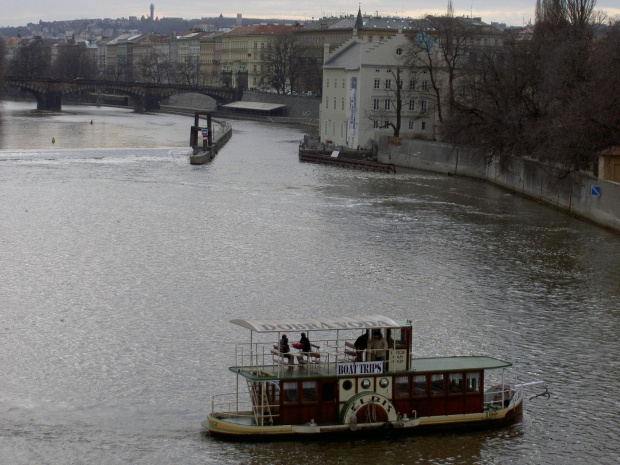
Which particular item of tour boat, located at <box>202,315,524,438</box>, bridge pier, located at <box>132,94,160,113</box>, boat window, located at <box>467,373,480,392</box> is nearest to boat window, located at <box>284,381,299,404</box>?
tour boat, located at <box>202,315,524,438</box>

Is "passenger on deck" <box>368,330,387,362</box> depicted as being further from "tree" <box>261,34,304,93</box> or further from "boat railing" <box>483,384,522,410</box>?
"tree" <box>261,34,304,93</box>

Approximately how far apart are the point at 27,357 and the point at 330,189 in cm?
3253

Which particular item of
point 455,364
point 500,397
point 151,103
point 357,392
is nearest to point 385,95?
point 500,397

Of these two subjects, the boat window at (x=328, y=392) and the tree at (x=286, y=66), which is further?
the tree at (x=286, y=66)

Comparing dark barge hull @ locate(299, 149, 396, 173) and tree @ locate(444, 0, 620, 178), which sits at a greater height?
tree @ locate(444, 0, 620, 178)

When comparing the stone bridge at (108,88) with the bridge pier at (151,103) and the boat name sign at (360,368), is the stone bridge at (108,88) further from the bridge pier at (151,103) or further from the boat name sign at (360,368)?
the boat name sign at (360,368)

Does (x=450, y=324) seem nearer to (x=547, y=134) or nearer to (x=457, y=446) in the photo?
(x=457, y=446)

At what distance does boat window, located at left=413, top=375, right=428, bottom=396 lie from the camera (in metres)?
18.7

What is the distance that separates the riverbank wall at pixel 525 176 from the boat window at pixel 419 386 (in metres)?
23.0

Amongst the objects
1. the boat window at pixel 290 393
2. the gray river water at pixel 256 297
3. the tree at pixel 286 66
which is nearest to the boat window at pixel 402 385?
the gray river water at pixel 256 297

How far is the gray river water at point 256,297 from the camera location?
60.2 ft

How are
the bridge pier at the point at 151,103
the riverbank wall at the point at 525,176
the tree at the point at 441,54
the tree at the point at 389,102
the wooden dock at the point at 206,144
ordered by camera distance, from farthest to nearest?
the bridge pier at the point at 151,103 < the tree at the point at 389,102 < the tree at the point at 441,54 < the wooden dock at the point at 206,144 < the riverbank wall at the point at 525,176

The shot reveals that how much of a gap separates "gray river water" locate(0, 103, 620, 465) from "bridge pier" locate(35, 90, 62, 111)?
85.2 meters

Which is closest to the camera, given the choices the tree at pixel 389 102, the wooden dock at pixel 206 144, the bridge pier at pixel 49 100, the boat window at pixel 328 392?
the boat window at pixel 328 392
